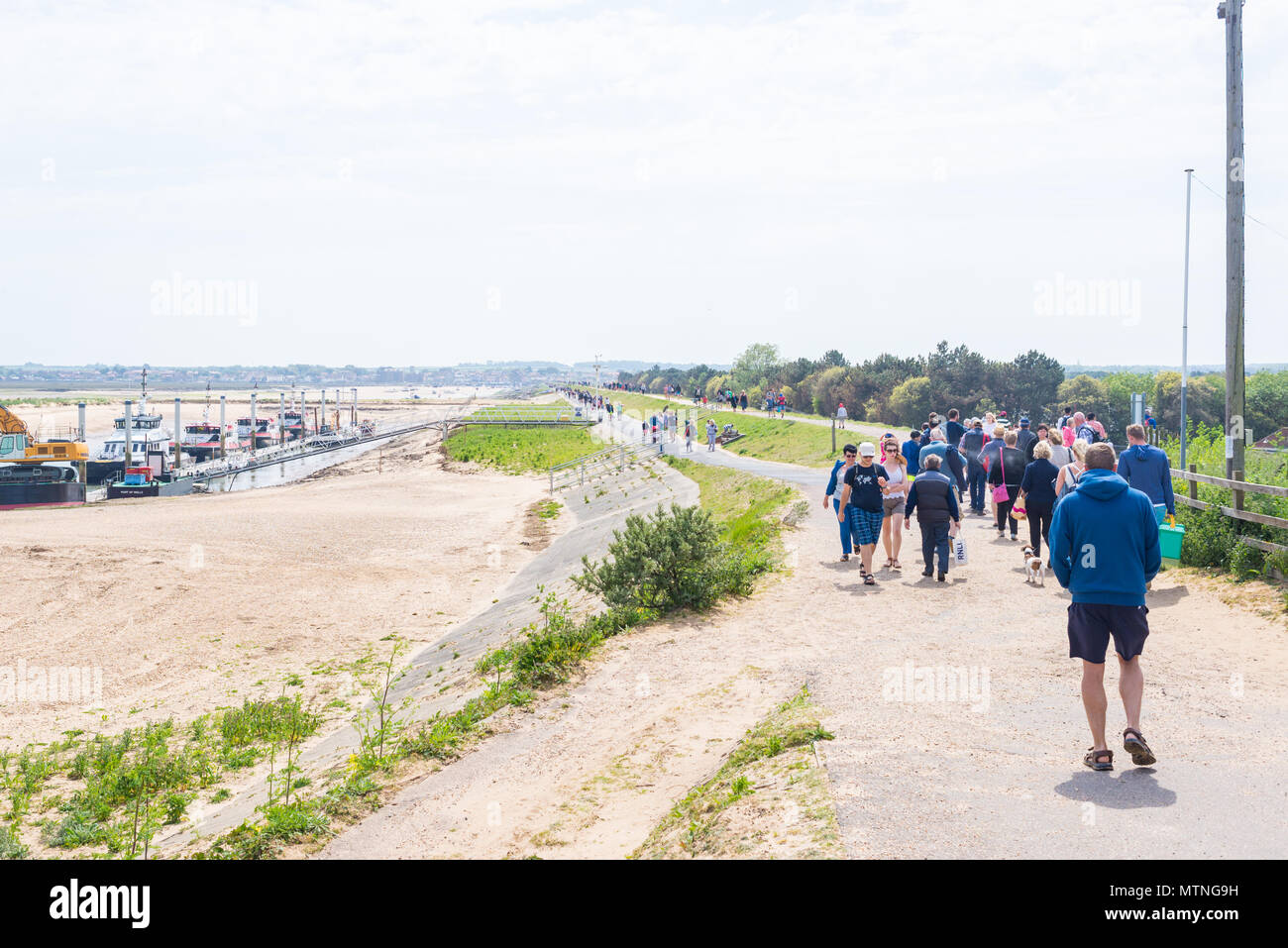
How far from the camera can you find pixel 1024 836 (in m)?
5.04

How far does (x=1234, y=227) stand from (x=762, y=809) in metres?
11.3

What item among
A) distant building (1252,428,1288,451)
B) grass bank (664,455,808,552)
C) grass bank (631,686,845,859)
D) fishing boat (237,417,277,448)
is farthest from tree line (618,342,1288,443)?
grass bank (631,686,845,859)

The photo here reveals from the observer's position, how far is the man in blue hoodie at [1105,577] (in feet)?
19.2

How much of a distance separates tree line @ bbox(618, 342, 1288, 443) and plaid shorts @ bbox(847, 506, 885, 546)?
4666 cm

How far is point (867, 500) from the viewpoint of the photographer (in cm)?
1248

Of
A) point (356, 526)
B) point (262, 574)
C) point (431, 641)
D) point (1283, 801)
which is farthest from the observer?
point (356, 526)

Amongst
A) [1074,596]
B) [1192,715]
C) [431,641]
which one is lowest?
[431,641]

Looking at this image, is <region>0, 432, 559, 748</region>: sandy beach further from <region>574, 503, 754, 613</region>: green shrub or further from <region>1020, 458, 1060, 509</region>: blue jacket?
<region>1020, 458, 1060, 509</region>: blue jacket

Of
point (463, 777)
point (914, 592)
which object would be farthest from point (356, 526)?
point (463, 777)

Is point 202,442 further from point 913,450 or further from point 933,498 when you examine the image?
point 933,498

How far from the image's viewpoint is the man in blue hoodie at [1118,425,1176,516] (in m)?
10.9

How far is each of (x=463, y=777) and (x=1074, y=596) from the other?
4755 mm
